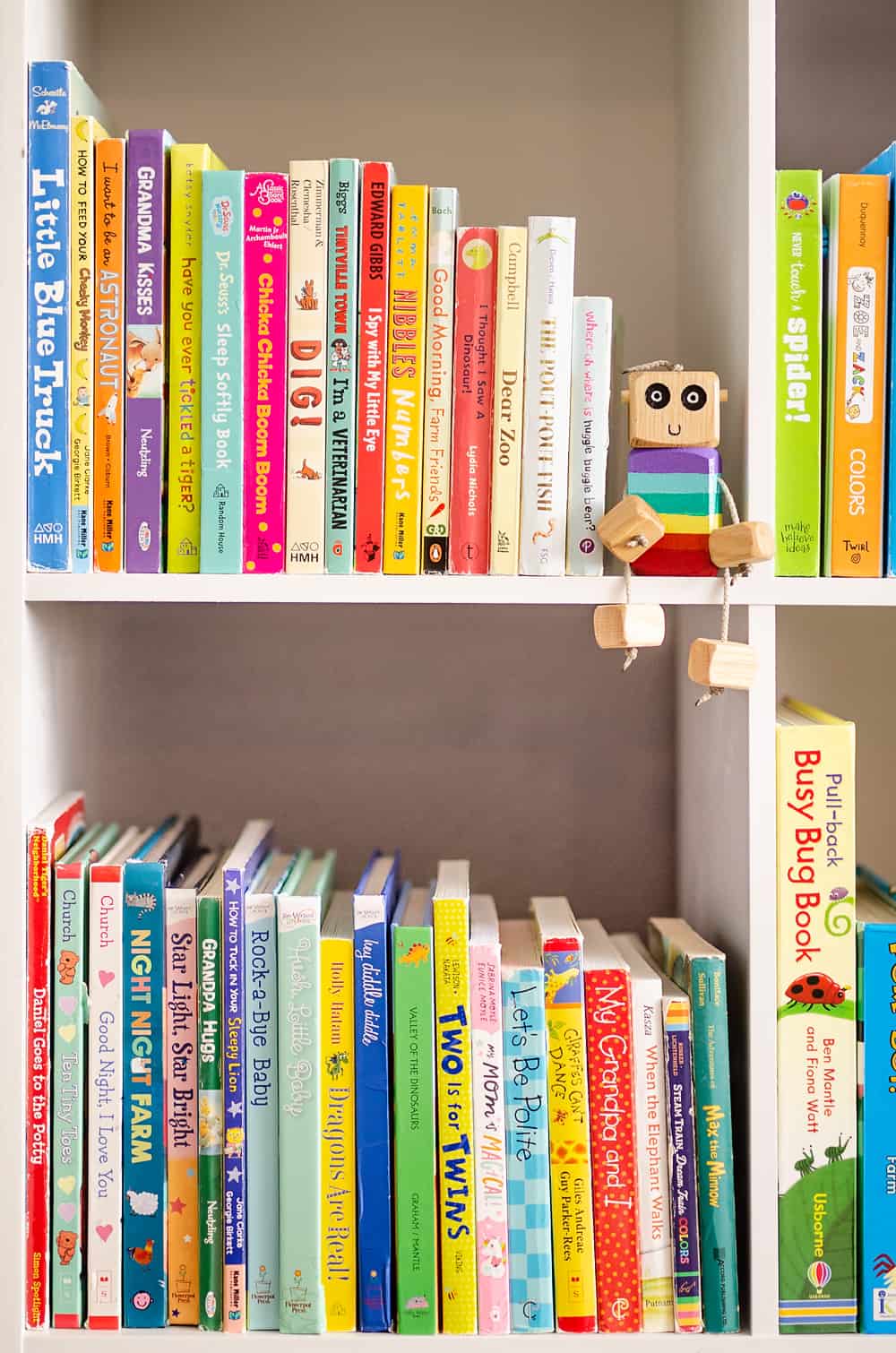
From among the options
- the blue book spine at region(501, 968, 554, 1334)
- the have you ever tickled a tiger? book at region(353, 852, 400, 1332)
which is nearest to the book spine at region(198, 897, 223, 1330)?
the have you ever tickled a tiger? book at region(353, 852, 400, 1332)

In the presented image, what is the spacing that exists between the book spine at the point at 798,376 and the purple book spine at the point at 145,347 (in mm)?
470

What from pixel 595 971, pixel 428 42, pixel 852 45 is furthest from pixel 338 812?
pixel 852 45

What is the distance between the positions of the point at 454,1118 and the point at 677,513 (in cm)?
49

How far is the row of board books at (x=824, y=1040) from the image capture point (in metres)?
0.90

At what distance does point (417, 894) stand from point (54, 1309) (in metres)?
0.42

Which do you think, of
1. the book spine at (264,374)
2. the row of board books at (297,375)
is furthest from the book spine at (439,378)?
the book spine at (264,374)

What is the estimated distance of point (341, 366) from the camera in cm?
91

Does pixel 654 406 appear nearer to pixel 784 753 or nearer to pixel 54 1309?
pixel 784 753

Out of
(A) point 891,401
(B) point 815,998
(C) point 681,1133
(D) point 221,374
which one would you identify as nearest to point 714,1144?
(C) point 681,1133

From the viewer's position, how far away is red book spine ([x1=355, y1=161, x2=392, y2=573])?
906mm

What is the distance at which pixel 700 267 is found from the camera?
3.50 ft

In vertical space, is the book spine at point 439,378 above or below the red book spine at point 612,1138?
above

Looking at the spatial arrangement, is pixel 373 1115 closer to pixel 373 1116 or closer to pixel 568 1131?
pixel 373 1116

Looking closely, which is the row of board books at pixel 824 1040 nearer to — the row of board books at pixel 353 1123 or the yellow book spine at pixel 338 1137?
the row of board books at pixel 353 1123
